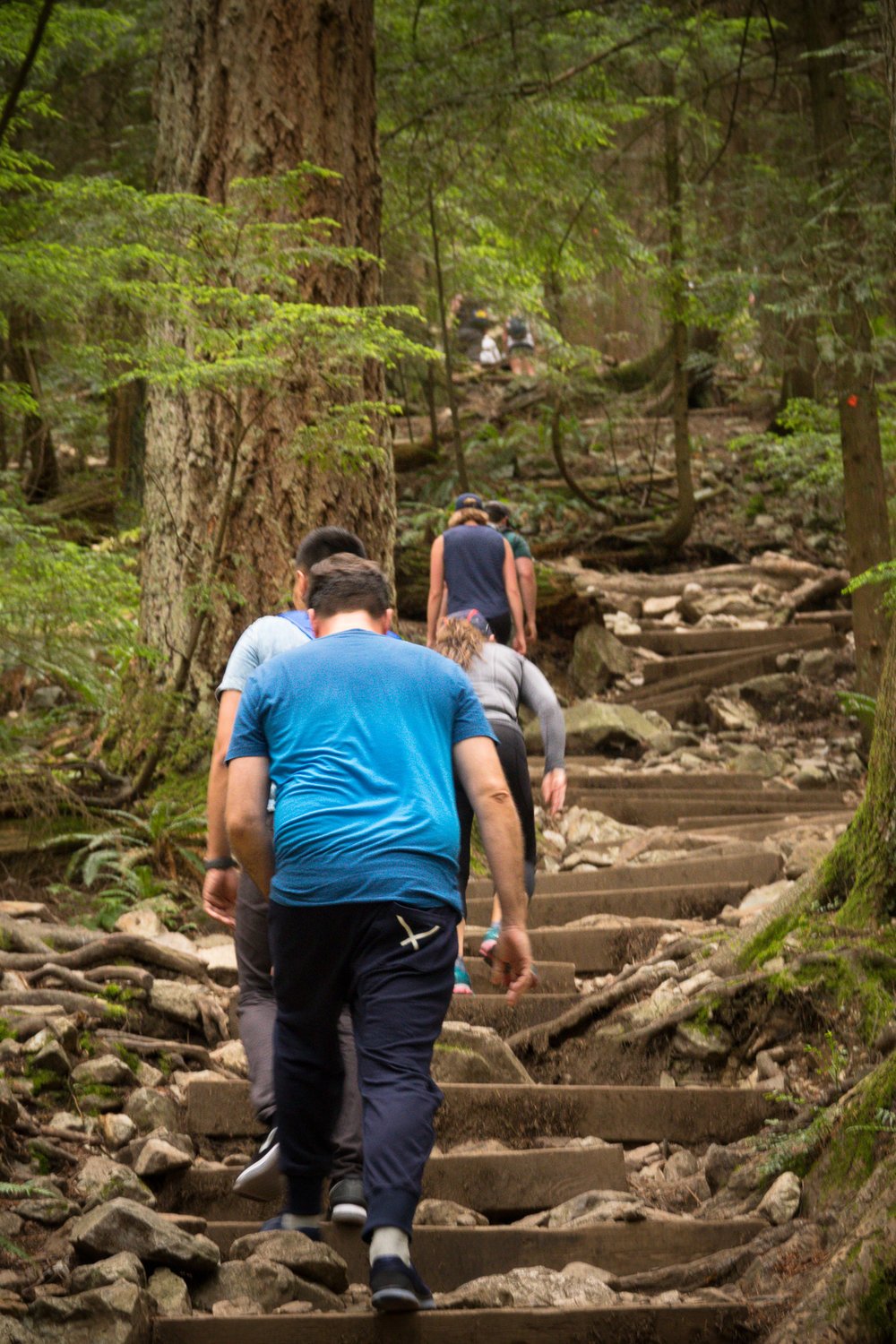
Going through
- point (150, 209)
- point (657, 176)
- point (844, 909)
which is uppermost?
point (657, 176)

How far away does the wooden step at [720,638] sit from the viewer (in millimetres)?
16312

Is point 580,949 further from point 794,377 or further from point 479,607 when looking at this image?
point 794,377

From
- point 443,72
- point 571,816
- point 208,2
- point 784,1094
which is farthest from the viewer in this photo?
point 443,72

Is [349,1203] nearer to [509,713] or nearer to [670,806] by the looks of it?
[509,713]

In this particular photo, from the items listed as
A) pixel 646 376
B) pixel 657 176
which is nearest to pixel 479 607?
pixel 657 176

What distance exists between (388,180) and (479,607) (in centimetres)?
739

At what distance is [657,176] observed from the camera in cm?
2138

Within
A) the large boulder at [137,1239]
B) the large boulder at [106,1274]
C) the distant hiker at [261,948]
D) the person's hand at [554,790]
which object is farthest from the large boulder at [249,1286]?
the person's hand at [554,790]

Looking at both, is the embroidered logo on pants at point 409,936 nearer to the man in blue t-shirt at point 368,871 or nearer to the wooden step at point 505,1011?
the man in blue t-shirt at point 368,871

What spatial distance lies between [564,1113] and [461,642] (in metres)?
2.26

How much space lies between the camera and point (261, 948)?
4.26 m

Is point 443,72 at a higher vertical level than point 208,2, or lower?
higher

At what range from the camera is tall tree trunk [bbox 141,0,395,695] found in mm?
8344

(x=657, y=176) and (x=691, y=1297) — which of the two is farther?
(x=657, y=176)
